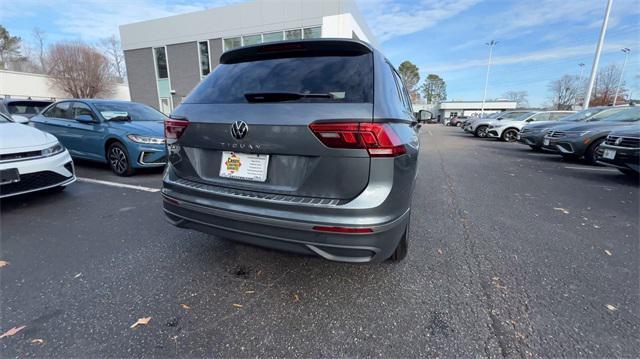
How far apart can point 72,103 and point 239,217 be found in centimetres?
634

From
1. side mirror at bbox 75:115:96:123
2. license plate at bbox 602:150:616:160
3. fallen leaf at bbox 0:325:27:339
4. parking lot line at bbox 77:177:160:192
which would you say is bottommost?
fallen leaf at bbox 0:325:27:339

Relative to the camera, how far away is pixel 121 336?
5.39ft

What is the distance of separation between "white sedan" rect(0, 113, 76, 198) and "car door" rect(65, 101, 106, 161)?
1.29 m

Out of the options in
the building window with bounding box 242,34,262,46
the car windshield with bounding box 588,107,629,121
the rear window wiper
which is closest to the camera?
the rear window wiper

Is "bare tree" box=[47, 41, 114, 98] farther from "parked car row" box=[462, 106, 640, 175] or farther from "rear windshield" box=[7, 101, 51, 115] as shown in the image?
"parked car row" box=[462, 106, 640, 175]

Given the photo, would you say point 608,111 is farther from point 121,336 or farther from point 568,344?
point 121,336

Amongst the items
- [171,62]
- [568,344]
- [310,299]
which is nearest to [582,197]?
[568,344]

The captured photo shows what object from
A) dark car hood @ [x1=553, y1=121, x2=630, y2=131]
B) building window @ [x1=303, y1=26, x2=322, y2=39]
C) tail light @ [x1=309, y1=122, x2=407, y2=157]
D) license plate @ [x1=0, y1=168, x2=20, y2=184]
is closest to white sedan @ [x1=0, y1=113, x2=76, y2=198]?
license plate @ [x1=0, y1=168, x2=20, y2=184]

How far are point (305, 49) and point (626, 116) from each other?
940 cm

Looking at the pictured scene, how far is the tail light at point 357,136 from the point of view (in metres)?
1.56

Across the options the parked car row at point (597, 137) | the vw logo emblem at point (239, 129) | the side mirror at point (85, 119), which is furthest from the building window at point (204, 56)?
Result: the vw logo emblem at point (239, 129)

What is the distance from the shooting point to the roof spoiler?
1.95 meters

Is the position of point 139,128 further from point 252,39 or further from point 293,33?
point 252,39

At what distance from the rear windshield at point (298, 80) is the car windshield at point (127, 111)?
448cm
